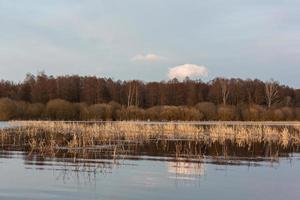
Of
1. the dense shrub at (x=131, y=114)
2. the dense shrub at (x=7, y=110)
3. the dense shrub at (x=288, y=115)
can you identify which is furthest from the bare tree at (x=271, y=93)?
the dense shrub at (x=7, y=110)

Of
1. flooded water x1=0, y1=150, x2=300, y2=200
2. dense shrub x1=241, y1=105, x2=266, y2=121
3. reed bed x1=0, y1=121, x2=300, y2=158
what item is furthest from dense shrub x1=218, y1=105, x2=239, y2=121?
flooded water x1=0, y1=150, x2=300, y2=200

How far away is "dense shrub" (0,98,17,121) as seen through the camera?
55422 millimetres

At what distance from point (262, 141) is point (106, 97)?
5917 centimetres

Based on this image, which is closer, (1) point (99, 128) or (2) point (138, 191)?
(2) point (138, 191)

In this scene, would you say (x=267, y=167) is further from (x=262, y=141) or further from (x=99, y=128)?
(x=99, y=128)

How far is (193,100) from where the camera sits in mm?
83562

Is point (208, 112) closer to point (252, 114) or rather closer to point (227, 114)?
point (227, 114)

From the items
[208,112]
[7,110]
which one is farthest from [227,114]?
[7,110]

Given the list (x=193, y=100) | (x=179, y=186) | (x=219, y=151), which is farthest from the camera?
(x=193, y=100)

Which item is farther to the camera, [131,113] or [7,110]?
[131,113]

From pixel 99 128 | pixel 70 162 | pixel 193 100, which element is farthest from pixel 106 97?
pixel 70 162

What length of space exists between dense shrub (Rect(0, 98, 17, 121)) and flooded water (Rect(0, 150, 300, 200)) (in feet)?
123

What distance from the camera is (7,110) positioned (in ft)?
184

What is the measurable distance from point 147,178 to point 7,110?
146 feet
